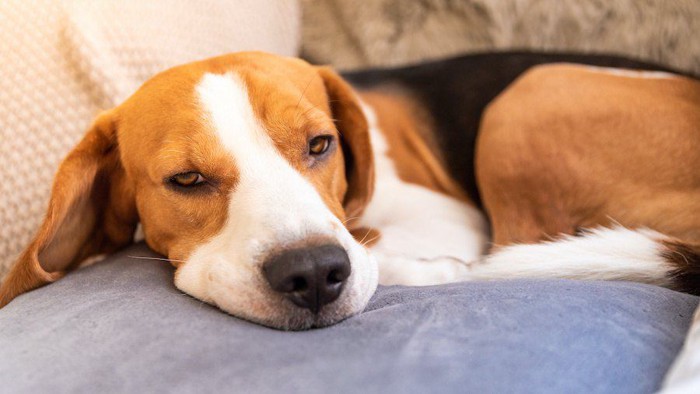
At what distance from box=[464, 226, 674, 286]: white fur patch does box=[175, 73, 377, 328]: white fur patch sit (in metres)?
0.34

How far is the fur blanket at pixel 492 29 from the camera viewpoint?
2.27 m

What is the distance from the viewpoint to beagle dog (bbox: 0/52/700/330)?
1248mm

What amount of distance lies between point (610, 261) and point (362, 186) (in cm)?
68

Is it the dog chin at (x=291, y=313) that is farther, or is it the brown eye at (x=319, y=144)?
the brown eye at (x=319, y=144)

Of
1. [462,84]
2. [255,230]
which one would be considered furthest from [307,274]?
[462,84]

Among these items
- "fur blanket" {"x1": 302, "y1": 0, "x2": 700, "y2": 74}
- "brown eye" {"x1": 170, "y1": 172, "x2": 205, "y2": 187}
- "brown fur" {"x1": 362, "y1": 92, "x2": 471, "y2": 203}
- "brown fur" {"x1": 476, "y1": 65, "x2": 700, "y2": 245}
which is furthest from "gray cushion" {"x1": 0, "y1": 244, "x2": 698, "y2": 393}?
"fur blanket" {"x1": 302, "y1": 0, "x2": 700, "y2": 74}

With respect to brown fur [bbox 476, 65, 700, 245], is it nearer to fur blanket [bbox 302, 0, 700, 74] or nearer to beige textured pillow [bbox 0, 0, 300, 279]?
fur blanket [bbox 302, 0, 700, 74]

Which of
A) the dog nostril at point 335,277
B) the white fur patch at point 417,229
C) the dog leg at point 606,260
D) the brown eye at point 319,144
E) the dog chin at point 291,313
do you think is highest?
the brown eye at point 319,144

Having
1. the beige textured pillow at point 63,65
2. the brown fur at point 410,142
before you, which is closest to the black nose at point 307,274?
the beige textured pillow at point 63,65

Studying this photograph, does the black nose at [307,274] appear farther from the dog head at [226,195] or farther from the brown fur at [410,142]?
the brown fur at [410,142]

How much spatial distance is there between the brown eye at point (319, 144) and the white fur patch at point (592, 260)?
0.46 meters

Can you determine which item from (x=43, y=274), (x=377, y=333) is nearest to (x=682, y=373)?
(x=377, y=333)

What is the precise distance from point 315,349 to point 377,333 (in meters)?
0.11

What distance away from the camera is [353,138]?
1.81 meters
